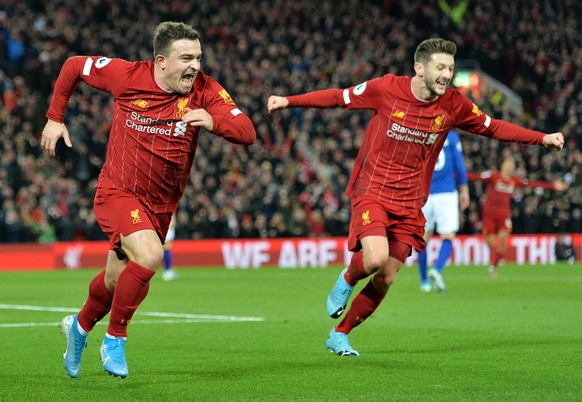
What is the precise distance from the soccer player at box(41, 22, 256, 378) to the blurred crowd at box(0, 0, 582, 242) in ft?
54.6

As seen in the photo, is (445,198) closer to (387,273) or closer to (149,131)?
(387,273)

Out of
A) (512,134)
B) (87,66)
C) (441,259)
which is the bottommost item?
(441,259)

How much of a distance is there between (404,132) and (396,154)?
7.2 inches

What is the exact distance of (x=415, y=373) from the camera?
7484 millimetres

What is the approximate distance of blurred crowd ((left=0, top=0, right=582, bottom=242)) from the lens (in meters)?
25.5

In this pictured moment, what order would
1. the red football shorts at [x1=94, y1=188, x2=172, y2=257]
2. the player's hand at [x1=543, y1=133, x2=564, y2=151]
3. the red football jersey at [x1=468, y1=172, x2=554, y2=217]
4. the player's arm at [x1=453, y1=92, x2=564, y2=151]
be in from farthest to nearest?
the red football jersey at [x1=468, y1=172, x2=554, y2=217] → the player's arm at [x1=453, y1=92, x2=564, y2=151] → the player's hand at [x1=543, y1=133, x2=564, y2=151] → the red football shorts at [x1=94, y1=188, x2=172, y2=257]

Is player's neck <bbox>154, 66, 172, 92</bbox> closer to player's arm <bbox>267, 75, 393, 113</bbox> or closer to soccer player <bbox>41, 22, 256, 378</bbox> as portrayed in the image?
soccer player <bbox>41, 22, 256, 378</bbox>

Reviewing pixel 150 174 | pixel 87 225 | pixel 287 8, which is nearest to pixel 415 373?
pixel 150 174

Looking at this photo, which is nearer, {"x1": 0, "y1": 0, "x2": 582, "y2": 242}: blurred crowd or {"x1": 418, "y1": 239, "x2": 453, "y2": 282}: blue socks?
{"x1": 418, "y1": 239, "x2": 453, "y2": 282}: blue socks

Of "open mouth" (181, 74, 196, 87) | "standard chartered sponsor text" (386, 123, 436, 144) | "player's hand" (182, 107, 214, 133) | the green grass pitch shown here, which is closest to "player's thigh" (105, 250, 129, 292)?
the green grass pitch

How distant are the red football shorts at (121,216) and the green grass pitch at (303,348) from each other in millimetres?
949

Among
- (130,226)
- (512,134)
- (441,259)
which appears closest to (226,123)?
(130,226)

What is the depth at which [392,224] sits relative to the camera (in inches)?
341

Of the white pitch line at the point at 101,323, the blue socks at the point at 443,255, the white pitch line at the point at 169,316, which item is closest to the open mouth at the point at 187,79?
the white pitch line at the point at 101,323
